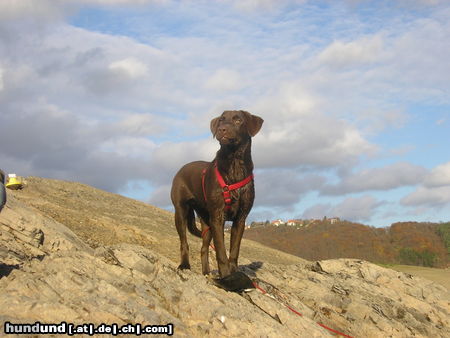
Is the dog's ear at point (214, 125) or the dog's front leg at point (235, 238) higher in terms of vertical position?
the dog's ear at point (214, 125)

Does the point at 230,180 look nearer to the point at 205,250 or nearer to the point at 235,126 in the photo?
the point at 235,126

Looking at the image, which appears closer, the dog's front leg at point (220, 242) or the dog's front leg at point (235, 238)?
the dog's front leg at point (220, 242)

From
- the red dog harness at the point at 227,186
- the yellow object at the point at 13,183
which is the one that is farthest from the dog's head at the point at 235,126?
the yellow object at the point at 13,183

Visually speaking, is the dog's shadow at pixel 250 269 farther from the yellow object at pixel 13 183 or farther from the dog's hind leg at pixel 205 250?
the yellow object at pixel 13 183

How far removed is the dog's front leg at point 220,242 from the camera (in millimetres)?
7242

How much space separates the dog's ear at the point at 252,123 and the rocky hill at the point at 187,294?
2.28 meters

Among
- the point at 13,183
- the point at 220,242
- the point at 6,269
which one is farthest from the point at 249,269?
the point at 13,183

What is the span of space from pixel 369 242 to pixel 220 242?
4200 centimetres

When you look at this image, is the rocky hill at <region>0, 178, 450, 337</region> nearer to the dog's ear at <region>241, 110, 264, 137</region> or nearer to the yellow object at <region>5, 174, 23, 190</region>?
the dog's ear at <region>241, 110, 264, 137</region>

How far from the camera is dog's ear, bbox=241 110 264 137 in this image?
7.25 metres

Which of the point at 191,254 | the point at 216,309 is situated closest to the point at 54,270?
the point at 216,309

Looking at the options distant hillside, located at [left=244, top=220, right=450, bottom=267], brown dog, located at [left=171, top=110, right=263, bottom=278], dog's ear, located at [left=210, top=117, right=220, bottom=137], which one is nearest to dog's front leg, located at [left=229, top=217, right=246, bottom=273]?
brown dog, located at [left=171, top=110, right=263, bottom=278]

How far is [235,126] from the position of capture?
7.04 m

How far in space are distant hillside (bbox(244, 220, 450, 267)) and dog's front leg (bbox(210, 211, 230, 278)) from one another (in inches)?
1373
